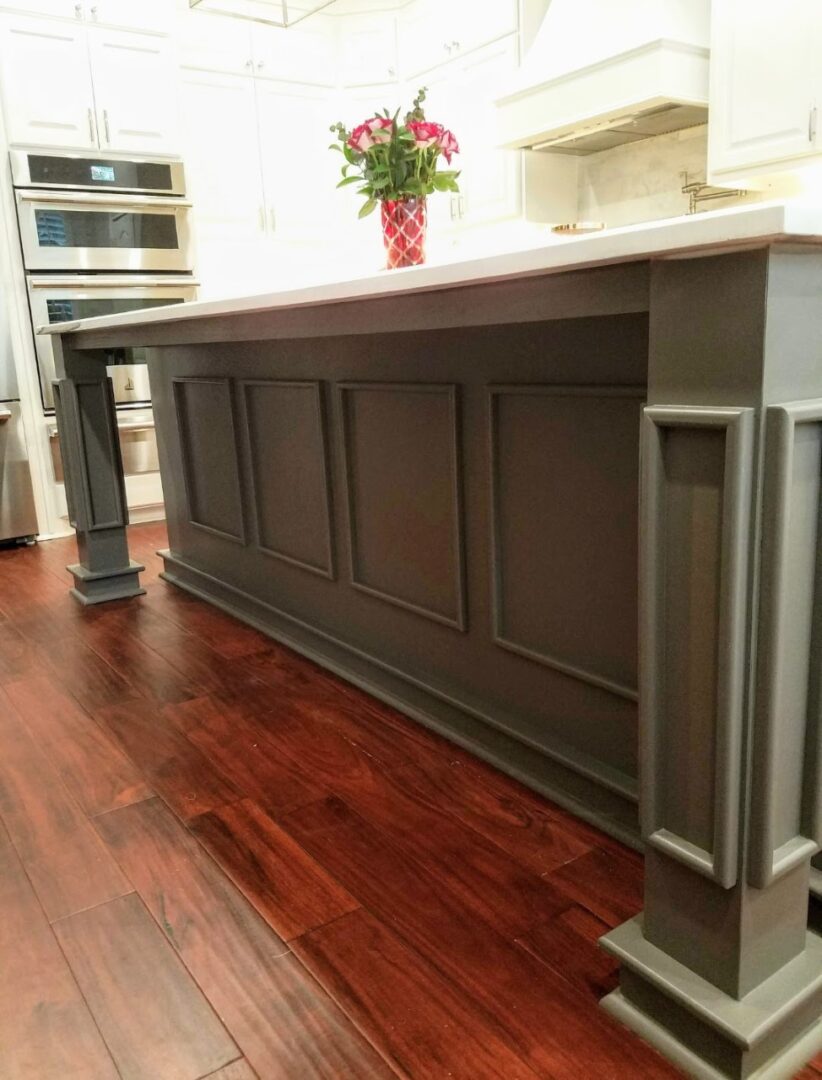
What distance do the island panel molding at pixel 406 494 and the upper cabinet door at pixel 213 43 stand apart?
10.0ft

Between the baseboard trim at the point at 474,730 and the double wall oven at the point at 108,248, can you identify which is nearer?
the baseboard trim at the point at 474,730

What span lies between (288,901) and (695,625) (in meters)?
0.73

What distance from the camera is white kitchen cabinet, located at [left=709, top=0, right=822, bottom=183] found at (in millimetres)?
2762

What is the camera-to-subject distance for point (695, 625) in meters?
0.86

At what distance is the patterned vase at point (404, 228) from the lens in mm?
1760

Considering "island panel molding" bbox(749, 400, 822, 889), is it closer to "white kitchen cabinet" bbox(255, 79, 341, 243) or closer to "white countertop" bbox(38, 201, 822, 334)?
"white countertop" bbox(38, 201, 822, 334)

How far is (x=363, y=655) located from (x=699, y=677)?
1.20m

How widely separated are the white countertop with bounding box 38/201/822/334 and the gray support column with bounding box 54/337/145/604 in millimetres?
1564

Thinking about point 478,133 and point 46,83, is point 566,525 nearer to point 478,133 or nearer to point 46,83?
point 478,133

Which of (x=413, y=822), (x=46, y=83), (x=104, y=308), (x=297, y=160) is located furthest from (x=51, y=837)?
(x=297, y=160)

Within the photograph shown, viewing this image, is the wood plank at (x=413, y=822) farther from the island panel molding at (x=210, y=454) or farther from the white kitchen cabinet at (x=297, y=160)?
the white kitchen cabinet at (x=297, y=160)

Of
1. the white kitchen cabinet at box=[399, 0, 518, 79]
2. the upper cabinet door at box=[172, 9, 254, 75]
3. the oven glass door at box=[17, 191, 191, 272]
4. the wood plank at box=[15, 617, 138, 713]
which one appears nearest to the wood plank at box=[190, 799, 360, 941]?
the wood plank at box=[15, 617, 138, 713]

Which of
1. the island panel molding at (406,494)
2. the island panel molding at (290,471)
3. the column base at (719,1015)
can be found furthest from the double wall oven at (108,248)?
the column base at (719,1015)

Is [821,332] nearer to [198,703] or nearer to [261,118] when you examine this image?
[198,703]
